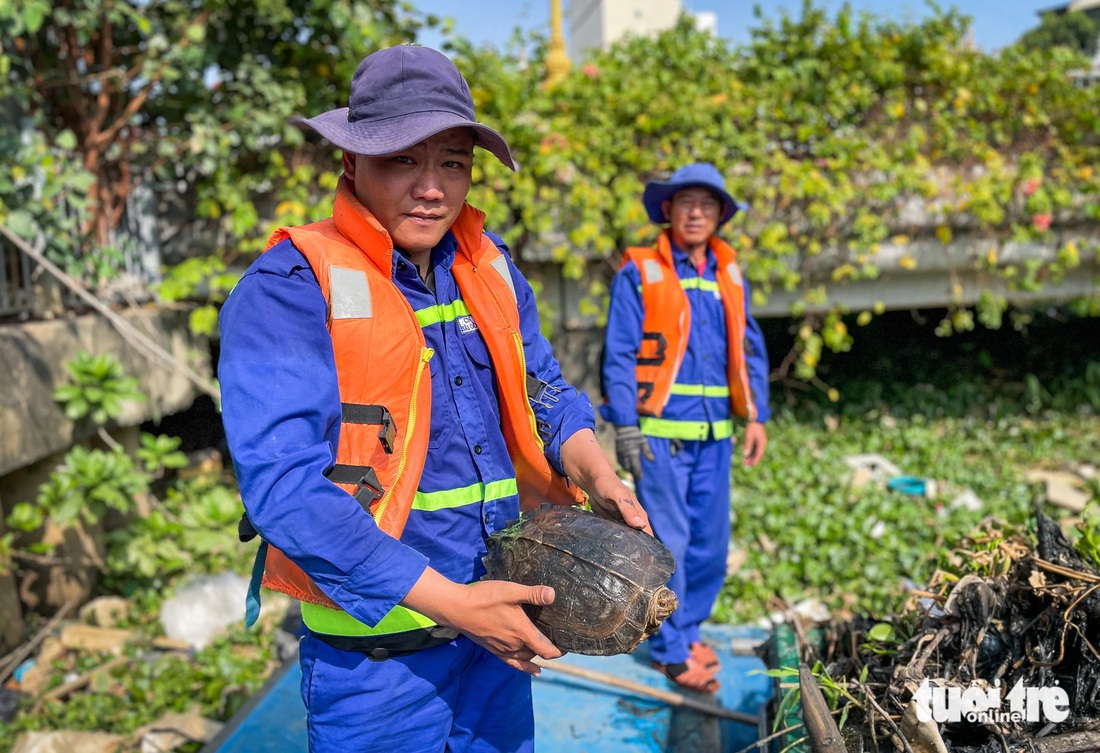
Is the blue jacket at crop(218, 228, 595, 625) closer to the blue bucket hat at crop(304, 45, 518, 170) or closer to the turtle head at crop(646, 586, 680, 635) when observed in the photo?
the blue bucket hat at crop(304, 45, 518, 170)

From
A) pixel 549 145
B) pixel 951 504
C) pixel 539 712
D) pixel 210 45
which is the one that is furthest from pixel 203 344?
pixel 951 504

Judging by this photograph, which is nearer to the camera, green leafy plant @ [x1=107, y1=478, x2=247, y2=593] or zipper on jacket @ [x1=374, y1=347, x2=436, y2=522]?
zipper on jacket @ [x1=374, y1=347, x2=436, y2=522]

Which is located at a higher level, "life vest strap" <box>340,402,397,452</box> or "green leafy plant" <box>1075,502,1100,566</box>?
"life vest strap" <box>340,402,397,452</box>

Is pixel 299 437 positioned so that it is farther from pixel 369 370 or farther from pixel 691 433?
pixel 691 433

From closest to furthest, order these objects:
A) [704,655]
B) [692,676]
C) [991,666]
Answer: [991,666]
[692,676]
[704,655]

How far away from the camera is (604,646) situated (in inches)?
67.6

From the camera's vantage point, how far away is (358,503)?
157 centimetres

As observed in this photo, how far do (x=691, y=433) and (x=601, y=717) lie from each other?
128cm

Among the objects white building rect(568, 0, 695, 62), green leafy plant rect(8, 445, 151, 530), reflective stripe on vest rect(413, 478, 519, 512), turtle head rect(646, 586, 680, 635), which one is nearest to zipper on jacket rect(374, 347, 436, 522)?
reflective stripe on vest rect(413, 478, 519, 512)

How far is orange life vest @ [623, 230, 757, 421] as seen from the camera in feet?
12.3

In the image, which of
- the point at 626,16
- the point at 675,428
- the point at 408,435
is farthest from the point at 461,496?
the point at 626,16

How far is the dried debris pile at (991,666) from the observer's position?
7.08ft

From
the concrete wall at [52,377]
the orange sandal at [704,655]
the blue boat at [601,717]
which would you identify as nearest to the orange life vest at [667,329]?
the orange sandal at [704,655]

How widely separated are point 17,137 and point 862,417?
696 centimetres
